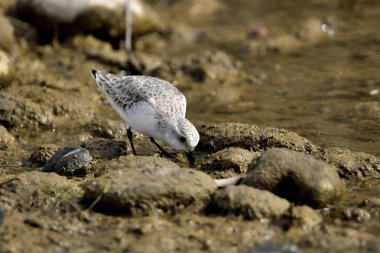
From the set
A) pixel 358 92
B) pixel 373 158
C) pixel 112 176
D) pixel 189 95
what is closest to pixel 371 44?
pixel 358 92

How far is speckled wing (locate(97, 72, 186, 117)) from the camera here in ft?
28.9

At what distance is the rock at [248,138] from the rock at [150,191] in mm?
1886

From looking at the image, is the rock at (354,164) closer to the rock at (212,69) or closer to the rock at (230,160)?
the rock at (230,160)

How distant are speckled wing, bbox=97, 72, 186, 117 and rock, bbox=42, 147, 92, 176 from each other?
1.00 m

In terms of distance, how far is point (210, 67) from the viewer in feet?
41.7

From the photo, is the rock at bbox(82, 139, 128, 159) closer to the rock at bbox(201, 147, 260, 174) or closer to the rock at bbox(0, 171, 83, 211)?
the rock at bbox(201, 147, 260, 174)

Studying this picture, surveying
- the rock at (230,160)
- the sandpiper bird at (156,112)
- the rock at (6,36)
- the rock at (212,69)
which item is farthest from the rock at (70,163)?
the rock at (6,36)

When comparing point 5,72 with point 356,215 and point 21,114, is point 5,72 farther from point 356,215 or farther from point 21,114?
point 356,215

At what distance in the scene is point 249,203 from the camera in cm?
658

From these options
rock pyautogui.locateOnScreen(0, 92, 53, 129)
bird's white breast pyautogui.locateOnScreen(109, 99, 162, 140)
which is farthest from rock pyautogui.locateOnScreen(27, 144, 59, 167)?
rock pyautogui.locateOnScreen(0, 92, 53, 129)

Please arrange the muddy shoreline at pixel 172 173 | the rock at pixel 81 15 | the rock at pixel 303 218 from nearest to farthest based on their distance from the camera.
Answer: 1. the muddy shoreline at pixel 172 173
2. the rock at pixel 303 218
3. the rock at pixel 81 15

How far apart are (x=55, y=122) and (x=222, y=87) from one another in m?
2.98

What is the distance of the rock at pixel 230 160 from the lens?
7910 millimetres

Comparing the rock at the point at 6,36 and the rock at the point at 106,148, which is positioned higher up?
the rock at the point at 6,36
